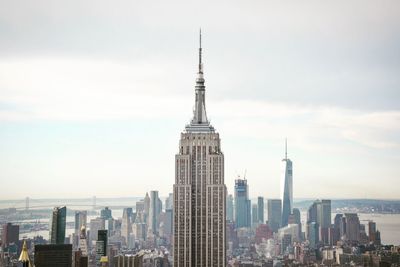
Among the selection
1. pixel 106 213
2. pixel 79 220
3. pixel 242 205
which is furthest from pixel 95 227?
pixel 242 205

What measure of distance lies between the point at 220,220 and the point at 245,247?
0.58 meters

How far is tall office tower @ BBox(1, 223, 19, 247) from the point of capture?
7.39m

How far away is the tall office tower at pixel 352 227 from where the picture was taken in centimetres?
847

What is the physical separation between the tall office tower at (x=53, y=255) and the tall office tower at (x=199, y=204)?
240 cm

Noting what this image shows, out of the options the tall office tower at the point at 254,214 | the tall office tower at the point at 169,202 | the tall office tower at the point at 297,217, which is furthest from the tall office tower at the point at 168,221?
the tall office tower at the point at 297,217

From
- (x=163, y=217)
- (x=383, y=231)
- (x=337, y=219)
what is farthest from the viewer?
(x=163, y=217)

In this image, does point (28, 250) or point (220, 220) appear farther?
point (220, 220)

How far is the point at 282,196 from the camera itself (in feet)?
29.1

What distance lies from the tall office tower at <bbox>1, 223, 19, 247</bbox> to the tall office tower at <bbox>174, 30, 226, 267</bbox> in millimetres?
2975

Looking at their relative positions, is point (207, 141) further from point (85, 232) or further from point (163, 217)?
point (85, 232)

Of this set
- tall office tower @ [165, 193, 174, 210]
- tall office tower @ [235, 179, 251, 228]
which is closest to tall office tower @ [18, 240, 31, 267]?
tall office tower @ [165, 193, 174, 210]

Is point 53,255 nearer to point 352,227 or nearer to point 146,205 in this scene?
point 146,205

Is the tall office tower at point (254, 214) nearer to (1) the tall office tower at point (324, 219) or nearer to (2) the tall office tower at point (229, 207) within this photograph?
(2) the tall office tower at point (229, 207)

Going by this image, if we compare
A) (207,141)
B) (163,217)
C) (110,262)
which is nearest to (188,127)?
(207,141)
